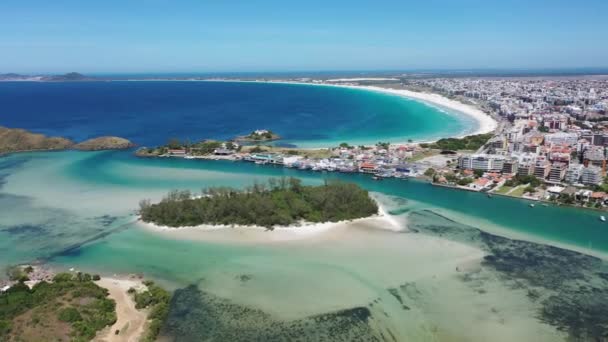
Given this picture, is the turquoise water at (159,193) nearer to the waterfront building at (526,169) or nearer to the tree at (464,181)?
the tree at (464,181)

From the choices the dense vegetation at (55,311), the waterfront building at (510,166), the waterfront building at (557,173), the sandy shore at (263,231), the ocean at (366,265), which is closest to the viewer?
the dense vegetation at (55,311)

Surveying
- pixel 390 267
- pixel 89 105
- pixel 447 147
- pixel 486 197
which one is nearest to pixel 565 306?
pixel 390 267

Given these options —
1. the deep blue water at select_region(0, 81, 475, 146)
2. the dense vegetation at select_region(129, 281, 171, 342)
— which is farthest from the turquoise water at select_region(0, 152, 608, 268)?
the deep blue water at select_region(0, 81, 475, 146)

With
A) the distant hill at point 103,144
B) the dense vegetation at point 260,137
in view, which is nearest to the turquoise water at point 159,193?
the distant hill at point 103,144

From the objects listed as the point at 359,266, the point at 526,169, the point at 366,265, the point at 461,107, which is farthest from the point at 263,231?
the point at 461,107

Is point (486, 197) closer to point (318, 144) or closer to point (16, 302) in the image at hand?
point (318, 144)
